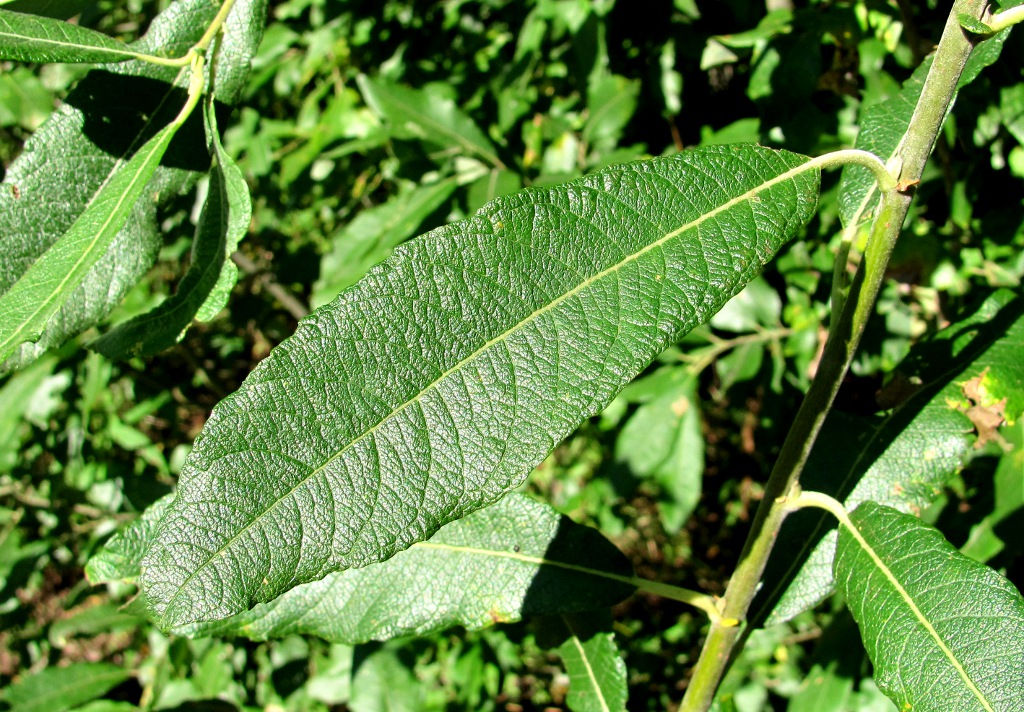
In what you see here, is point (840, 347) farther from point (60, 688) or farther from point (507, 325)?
point (60, 688)

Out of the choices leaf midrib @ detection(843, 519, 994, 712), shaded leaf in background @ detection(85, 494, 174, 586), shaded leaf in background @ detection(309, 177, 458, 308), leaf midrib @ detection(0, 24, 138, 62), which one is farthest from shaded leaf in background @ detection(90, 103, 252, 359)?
shaded leaf in background @ detection(309, 177, 458, 308)

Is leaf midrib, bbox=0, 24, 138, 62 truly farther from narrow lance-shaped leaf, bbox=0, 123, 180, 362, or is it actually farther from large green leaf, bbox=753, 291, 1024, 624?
large green leaf, bbox=753, 291, 1024, 624

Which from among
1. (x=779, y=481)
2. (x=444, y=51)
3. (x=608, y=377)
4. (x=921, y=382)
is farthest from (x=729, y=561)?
(x=608, y=377)

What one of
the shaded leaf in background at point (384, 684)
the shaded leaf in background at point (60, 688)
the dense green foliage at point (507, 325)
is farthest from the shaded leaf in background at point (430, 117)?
the shaded leaf in background at point (60, 688)

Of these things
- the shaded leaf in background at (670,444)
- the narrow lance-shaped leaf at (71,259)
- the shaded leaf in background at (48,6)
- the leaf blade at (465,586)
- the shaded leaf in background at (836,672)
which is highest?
the shaded leaf in background at (48,6)

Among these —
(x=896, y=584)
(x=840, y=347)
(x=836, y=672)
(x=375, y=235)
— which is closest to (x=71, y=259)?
(x=840, y=347)

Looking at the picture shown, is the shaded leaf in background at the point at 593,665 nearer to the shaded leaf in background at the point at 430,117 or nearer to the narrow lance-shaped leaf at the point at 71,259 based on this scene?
the narrow lance-shaped leaf at the point at 71,259
